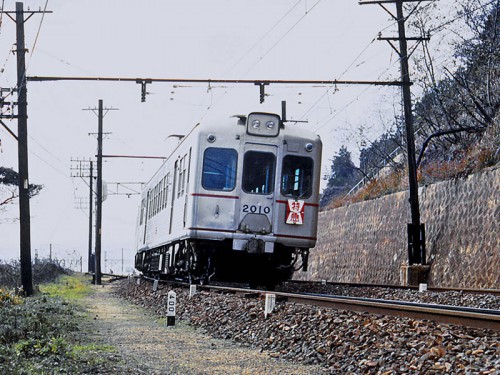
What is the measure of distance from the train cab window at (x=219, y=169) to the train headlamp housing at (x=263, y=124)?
56 centimetres

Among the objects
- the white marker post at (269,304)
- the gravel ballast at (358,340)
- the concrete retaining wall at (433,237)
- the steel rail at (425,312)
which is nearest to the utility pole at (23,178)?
the concrete retaining wall at (433,237)

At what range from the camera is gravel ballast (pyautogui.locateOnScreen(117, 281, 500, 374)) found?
6059 millimetres

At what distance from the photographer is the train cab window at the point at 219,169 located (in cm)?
1538

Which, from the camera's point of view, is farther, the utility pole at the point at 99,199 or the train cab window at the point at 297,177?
the utility pole at the point at 99,199

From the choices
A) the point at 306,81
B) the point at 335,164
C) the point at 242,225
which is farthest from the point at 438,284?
the point at 335,164

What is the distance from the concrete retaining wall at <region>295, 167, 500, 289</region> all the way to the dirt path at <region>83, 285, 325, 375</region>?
9835 mm

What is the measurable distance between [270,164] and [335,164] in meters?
48.3

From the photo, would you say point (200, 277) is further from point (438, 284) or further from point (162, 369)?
point (162, 369)

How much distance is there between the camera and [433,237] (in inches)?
915

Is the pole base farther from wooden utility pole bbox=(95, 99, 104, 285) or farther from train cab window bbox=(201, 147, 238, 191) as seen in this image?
wooden utility pole bbox=(95, 99, 104, 285)

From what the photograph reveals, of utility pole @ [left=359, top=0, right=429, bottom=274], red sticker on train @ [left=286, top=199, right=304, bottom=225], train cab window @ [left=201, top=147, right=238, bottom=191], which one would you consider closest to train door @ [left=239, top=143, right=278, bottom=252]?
train cab window @ [left=201, top=147, right=238, bottom=191]

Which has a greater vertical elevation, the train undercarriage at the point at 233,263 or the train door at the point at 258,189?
the train door at the point at 258,189

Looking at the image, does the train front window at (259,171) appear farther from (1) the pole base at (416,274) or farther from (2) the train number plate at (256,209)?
(1) the pole base at (416,274)

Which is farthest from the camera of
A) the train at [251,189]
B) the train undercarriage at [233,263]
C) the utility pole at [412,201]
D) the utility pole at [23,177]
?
the utility pole at [412,201]
